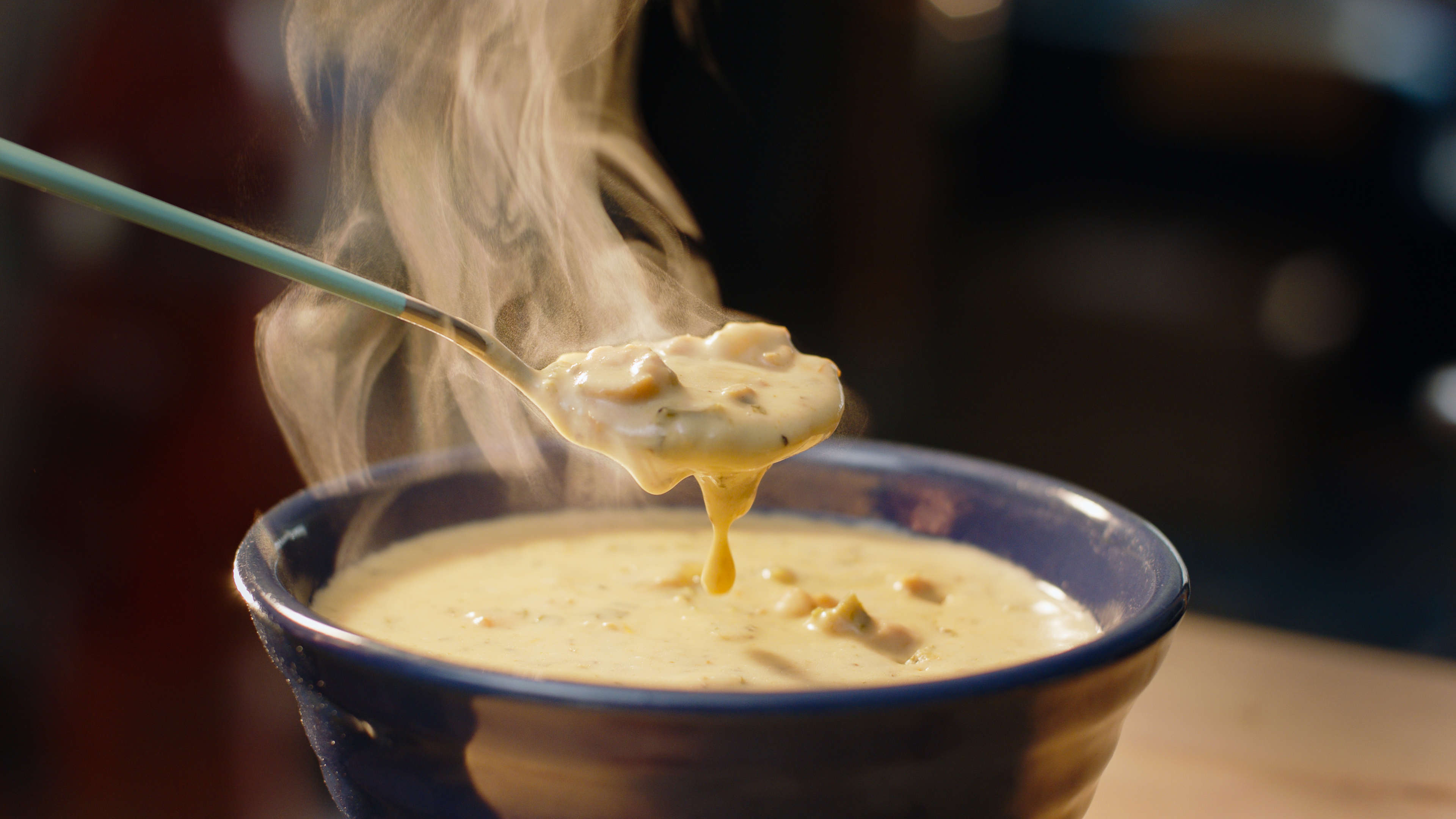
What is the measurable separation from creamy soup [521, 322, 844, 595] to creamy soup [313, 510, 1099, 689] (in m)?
0.10

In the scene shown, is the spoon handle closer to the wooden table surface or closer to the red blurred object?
the wooden table surface

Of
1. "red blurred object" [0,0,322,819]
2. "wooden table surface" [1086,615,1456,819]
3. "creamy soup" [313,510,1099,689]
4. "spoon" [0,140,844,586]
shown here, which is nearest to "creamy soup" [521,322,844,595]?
"spoon" [0,140,844,586]

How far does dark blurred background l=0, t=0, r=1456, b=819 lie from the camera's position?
1930mm

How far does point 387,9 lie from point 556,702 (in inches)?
38.0

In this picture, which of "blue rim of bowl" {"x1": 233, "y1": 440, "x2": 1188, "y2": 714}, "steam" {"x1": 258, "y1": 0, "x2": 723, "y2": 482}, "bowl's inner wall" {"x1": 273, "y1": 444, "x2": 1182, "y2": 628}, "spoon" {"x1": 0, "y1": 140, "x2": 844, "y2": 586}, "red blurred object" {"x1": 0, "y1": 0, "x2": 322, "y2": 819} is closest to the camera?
"blue rim of bowl" {"x1": 233, "y1": 440, "x2": 1188, "y2": 714}

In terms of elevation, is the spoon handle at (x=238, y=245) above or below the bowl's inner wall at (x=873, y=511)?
above

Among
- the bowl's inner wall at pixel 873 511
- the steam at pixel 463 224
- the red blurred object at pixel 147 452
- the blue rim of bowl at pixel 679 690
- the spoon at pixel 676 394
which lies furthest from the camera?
the red blurred object at pixel 147 452

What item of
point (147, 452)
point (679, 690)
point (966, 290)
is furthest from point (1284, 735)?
point (966, 290)

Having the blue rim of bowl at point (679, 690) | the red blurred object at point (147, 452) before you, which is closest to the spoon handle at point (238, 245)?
the blue rim of bowl at point (679, 690)

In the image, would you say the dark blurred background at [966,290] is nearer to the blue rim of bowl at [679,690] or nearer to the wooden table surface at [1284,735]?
the blue rim of bowl at [679,690]

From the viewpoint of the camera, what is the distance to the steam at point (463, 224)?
124 centimetres

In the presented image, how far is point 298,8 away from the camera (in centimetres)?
131

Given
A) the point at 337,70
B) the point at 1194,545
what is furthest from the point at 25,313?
the point at 1194,545

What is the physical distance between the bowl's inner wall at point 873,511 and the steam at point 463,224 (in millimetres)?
94
